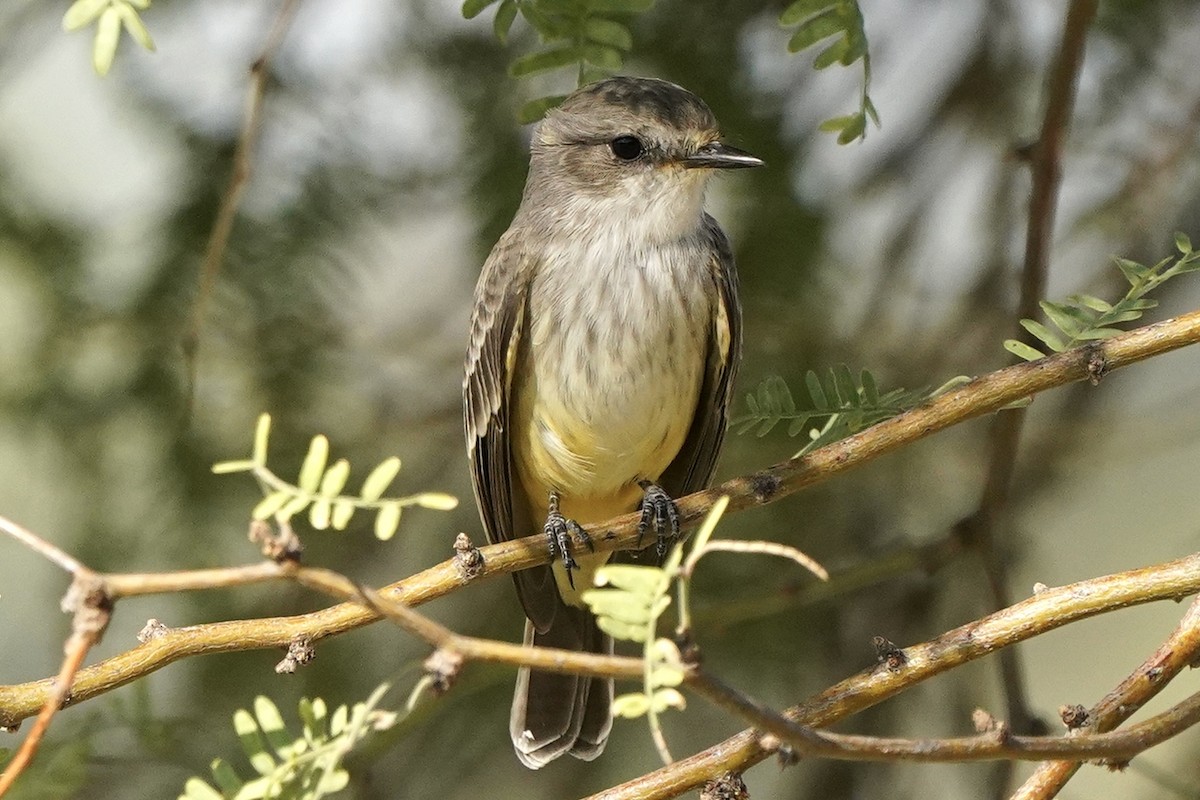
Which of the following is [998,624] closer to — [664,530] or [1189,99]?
[664,530]

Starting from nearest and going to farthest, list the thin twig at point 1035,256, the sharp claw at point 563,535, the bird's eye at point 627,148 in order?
the thin twig at point 1035,256 < the sharp claw at point 563,535 < the bird's eye at point 627,148

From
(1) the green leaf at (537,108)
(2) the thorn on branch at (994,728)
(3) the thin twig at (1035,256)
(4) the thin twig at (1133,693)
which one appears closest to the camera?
(2) the thorn on branch at (994,728)

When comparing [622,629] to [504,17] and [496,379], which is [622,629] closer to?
[504,17]

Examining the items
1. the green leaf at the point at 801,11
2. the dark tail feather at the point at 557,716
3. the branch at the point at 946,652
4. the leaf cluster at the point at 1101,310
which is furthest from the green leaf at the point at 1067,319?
the dark tail feather at the point at 557,716

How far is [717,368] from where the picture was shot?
3064 millimetres

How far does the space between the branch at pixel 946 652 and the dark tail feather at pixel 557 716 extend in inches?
55.0

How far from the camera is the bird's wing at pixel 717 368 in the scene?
3.02m

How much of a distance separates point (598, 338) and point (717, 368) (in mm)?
302

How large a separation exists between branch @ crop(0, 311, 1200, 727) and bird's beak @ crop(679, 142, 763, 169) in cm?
86

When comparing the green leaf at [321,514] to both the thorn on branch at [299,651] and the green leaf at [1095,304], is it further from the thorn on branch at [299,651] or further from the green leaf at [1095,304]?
the green leaf at [1095,304]

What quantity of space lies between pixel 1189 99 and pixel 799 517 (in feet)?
4.29

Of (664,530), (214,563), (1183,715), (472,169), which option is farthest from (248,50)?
(1183,715)

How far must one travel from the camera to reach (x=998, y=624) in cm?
177

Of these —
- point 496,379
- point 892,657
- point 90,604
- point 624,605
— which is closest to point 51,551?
point 90,604
